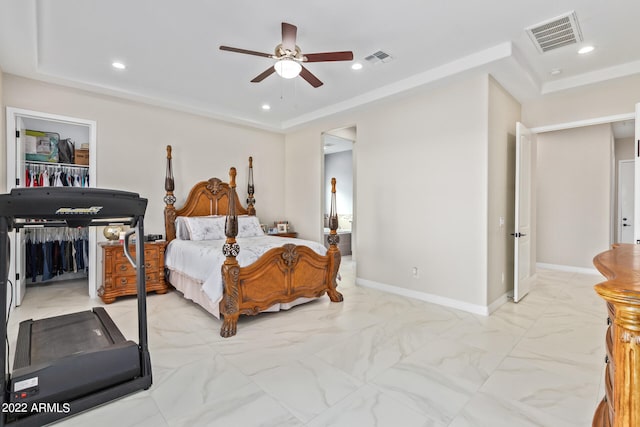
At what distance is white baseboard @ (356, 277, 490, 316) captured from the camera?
3568mm

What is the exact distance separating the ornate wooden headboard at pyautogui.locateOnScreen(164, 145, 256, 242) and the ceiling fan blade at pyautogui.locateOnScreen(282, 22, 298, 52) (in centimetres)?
240

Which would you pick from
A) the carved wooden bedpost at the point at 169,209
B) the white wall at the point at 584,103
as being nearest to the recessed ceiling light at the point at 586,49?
the white wall at the point at 584,103

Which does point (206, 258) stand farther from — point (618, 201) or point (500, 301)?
point (618, 201)

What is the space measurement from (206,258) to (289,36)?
2.40 m

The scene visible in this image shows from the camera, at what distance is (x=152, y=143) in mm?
4668

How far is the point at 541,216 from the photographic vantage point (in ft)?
20.4

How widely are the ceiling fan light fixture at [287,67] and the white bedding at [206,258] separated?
184 cm

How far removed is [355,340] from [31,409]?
7.42 feet

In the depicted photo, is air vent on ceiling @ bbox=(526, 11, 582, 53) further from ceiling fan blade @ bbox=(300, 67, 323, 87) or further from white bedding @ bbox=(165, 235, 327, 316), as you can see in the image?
white bedding @ bbox=(165, 235, 327, 316)

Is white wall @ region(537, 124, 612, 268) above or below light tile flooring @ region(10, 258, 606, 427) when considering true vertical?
above

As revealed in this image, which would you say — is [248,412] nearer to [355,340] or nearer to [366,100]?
[355,340]

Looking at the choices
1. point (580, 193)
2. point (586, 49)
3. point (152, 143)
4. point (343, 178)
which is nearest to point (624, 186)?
point (580, 193)

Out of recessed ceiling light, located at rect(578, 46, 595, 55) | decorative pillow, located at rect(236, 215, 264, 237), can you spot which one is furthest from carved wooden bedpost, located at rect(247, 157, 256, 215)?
recessed ceiling light, located at rect(578, 46, 595, 55)

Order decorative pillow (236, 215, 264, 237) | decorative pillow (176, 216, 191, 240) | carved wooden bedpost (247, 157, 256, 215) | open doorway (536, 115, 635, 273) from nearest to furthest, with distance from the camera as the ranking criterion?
1. decorative pillow (176, 216, 191, 240)
2. decorative pillow (236, 215, 264, 237)
3. open doorway (536, 115, 635, 273)
4. carved wooden bedpost (247, 157, 256, 215)
